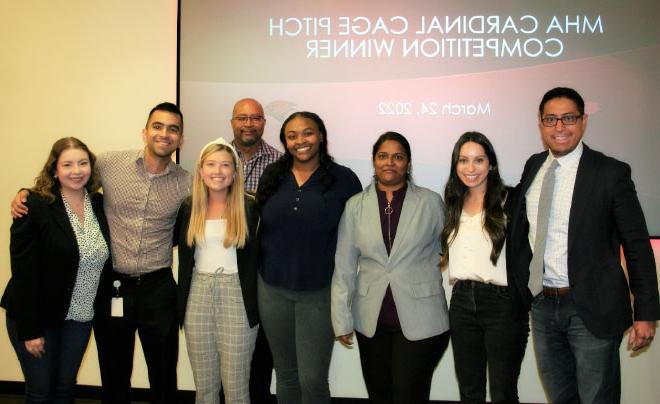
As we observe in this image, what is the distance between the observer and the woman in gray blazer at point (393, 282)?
2.37 metres

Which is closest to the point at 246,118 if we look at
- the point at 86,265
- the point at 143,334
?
the point at 86,265

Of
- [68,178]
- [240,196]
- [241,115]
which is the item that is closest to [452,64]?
[241,115]

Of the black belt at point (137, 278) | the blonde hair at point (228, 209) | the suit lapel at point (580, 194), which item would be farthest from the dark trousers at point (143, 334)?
the suit lapel at point (580, 194)

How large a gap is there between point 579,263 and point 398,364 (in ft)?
3.04

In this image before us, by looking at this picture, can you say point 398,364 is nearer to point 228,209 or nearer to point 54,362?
point 228,209

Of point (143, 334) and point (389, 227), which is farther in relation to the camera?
point (143, 334)

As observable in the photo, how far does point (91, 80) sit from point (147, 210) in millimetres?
1807

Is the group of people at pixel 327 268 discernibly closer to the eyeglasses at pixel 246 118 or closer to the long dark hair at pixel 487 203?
the long dark hair at pixel 487 203

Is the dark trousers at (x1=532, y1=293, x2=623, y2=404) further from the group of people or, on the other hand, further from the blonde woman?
the blonde woman

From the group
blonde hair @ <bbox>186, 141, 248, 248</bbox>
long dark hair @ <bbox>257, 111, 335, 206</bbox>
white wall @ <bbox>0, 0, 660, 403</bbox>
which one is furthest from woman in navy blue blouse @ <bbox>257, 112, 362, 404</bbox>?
white wall @ <bbox>0, 0, 660, 403</bbox>

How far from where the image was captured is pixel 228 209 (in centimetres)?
258

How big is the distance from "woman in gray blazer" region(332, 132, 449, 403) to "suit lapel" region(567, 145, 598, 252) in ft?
1.92

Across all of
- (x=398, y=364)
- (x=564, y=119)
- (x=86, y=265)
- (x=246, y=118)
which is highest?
(x=246, y=118)

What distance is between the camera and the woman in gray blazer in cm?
237
